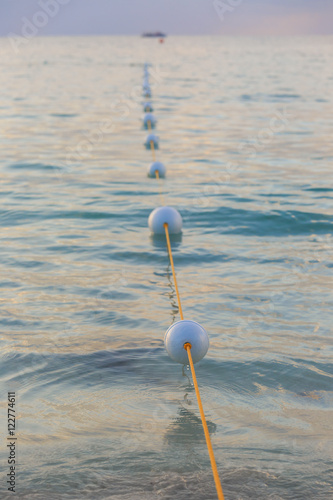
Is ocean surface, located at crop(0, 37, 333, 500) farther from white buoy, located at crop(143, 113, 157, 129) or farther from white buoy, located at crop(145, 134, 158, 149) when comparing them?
white buoy, located at crop(143, 113, 157, 129)

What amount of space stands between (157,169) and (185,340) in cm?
835

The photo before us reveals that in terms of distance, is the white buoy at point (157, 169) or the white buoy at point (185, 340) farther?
the white buoy at point (157, 169)

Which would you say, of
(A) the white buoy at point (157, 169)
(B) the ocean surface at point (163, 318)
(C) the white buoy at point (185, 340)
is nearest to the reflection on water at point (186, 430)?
(B) the ocean surface at point (163, 318)

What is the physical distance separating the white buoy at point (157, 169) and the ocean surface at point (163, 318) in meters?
0.24

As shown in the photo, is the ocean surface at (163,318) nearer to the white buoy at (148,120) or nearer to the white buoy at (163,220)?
the white buoy at (163,220)

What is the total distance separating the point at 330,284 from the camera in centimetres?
754

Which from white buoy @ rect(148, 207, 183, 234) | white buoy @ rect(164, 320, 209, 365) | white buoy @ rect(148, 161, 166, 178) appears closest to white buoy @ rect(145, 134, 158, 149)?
white buoy @ rect(148, 161, 166, 178)

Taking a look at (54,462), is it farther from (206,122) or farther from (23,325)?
(206,122)

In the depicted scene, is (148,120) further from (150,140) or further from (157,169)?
(157,169)

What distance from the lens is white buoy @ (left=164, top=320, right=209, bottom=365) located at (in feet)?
16.4

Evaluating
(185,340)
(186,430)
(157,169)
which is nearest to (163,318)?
(185,340)

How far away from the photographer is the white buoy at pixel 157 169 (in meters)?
13.0

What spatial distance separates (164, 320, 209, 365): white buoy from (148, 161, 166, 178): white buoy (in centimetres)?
821

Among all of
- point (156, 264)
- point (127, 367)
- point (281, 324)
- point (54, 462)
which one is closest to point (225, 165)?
point (156, 264)
